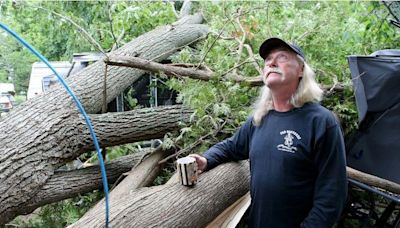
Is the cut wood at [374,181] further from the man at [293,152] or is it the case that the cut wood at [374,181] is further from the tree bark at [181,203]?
the man at [293,152]

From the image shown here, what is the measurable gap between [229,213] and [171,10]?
149 inches

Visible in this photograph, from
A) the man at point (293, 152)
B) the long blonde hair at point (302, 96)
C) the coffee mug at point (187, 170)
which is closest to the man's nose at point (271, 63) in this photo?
the man at point (293, 152)

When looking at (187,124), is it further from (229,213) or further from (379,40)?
(379,40)

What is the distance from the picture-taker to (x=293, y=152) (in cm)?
193

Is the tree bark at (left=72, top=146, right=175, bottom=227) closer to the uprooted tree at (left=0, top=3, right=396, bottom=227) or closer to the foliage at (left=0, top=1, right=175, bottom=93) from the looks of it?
the uprooted tree at (left=0, top=3, right=396, bottom=227)

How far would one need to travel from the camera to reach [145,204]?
2.10 meters

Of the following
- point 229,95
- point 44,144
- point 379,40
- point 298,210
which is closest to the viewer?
point 298,210

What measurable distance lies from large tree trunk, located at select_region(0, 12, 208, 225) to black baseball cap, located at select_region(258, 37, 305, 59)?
1462 mm

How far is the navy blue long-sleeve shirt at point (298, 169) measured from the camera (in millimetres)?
1854

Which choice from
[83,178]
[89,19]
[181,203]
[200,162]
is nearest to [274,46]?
[200,162]

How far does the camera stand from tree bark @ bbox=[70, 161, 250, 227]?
200 cm

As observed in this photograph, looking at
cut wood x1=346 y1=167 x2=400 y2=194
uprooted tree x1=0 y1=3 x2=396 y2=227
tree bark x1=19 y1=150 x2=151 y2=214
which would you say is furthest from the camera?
cut wood x1=346 y1=167 x2=400 y2=194

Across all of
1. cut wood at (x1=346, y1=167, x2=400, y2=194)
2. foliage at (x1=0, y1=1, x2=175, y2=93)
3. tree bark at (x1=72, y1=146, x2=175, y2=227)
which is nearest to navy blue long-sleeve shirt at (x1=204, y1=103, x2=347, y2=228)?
tree bark at (x1=72, y1=146, x2=175, y2=227)

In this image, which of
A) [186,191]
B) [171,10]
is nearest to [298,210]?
[186,191]
